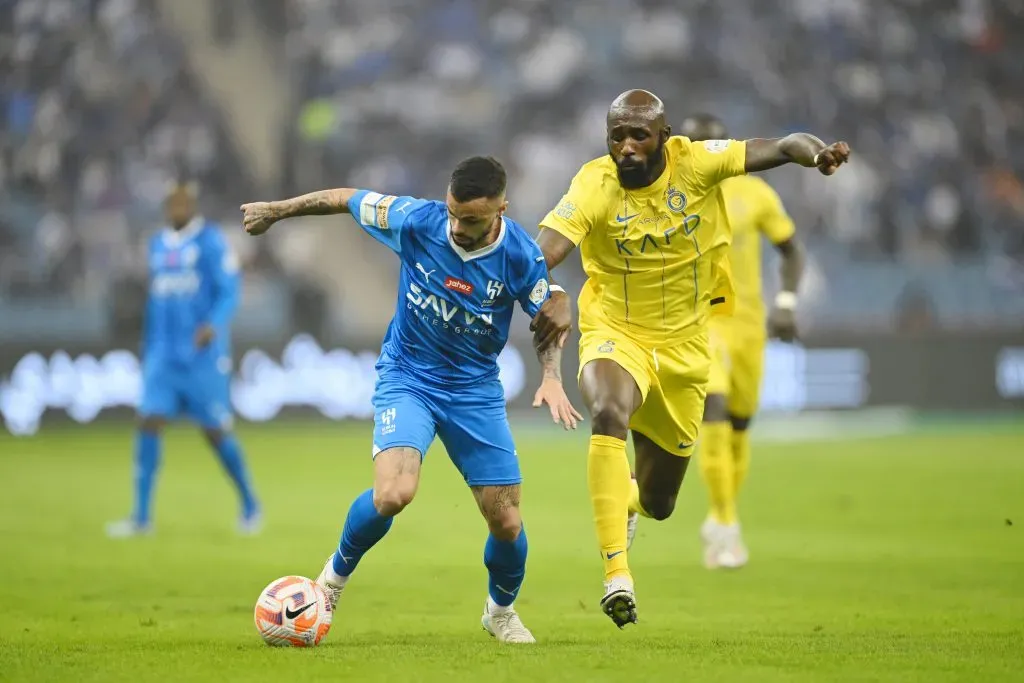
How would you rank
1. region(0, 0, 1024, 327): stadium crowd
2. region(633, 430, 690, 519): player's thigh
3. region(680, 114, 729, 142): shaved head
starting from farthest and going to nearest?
region(0, 0, 1024, 327): stadium crowd → region(680, 114, 729, 142): shaved head → region(633, 430, 690, 519): player's thigh

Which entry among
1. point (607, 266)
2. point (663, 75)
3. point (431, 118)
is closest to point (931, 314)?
point (663, 75)

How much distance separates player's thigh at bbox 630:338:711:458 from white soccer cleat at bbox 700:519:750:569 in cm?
189

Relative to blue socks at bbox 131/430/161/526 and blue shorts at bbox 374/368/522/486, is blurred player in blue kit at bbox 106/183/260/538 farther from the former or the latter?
→ blue shorts at bbox 374/368/522/486

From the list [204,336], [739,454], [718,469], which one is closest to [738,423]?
[739,454]

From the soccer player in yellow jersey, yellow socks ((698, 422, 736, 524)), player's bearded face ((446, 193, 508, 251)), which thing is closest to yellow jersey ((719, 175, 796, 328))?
yellow socks ((698, 422, 736, 524))

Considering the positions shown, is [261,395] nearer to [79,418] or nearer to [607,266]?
[79,418]

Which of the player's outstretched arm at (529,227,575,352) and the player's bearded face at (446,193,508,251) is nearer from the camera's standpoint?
the player's bearded face at (446,193,508,251)

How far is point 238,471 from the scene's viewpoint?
12.1 m

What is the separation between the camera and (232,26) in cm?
2511

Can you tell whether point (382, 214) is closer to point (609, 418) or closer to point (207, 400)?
point (609, 418)

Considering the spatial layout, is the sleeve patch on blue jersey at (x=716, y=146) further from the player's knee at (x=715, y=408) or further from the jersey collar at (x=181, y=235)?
the jersey collar at (x=181, y=235)

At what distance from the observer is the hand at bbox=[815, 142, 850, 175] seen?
6570mm

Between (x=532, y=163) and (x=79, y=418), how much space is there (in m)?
8.18

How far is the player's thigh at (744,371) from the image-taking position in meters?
10.4
